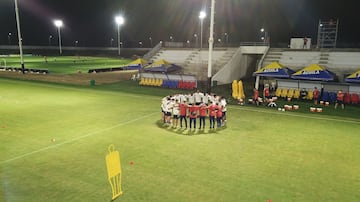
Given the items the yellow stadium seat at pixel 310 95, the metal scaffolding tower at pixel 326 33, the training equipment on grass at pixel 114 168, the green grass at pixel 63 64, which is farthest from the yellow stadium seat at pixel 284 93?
the green grass at pixel 63 64

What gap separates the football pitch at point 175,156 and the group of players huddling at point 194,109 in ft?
2.25

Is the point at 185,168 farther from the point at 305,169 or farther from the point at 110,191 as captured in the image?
the point at 305,169

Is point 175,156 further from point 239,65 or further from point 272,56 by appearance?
point 239,65

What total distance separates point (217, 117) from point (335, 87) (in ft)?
46.5

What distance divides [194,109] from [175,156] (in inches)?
147


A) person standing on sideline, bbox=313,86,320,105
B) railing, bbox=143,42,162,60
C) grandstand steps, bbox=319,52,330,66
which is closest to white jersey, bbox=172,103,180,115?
person standing on sideline, bbox=313,86,320,105

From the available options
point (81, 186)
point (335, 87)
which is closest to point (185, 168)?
point (81, 186)

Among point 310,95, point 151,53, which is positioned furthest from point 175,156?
point 151,53

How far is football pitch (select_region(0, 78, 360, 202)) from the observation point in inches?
318

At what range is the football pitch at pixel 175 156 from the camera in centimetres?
808

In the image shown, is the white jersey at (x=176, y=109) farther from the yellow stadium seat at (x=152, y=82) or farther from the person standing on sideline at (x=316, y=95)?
the yellow stadium seat at (x=152, y=82)

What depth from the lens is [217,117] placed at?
14.3m

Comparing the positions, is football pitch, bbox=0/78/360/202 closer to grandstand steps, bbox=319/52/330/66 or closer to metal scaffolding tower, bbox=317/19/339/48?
grandstand steps, bbox=319/52/330/66

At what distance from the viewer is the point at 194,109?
13922 millimetres
